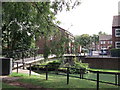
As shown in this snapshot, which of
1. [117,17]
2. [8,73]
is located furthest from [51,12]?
[117,17]

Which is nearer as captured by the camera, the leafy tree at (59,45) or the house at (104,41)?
the leafy tree at (59,45)

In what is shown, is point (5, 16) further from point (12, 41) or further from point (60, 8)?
point (12, 41)

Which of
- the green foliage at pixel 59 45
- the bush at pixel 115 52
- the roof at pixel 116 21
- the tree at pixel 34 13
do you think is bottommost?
the bush at pixel 115 52

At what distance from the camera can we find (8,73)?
9.92 m

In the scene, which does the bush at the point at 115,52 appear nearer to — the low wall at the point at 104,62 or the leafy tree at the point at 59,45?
the low wall at the point at 104,62

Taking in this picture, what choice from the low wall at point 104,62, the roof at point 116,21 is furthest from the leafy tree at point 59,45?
the roof at point 116,21

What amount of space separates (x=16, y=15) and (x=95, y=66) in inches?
786

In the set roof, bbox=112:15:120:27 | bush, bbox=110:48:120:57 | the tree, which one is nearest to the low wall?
bush, bbox=110:48:120:57

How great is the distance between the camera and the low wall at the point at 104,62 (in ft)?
79.0

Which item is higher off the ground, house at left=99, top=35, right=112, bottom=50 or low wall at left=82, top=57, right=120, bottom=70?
house at left=99, top=35, right=112, bottom=50

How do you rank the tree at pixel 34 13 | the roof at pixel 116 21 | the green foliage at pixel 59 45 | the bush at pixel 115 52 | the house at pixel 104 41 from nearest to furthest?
the tree at pixel 34 13, the green foliage at pixel 59 45, the bush at pixel 115 52, the roof at pixel 116 21, the house at pixel 104 41

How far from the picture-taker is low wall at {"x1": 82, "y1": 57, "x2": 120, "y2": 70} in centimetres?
2409

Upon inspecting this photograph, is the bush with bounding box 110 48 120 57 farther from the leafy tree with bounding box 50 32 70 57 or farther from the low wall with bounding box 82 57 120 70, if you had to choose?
the leafy tree with bounding box 50 32 70 57

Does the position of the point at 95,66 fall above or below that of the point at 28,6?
below
